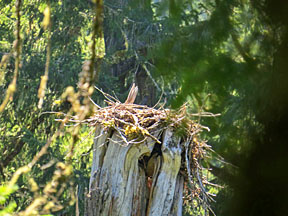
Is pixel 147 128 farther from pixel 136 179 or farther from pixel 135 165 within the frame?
pixel 136 179

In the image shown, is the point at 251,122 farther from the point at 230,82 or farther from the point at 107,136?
the point at 107,136

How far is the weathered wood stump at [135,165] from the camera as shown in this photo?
588cm

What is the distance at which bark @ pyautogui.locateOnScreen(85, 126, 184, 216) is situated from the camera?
589cm

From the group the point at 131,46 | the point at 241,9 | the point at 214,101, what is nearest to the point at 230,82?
the point at 214,101

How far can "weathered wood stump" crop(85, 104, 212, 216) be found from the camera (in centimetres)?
588

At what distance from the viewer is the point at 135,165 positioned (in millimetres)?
5969

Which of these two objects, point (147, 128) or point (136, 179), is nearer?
point (147, 128)

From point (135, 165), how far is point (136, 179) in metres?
0.15

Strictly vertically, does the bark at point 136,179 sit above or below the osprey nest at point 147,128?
below

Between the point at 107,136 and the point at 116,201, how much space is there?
0.68 meters

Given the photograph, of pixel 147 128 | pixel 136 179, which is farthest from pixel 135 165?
pixel 147 128

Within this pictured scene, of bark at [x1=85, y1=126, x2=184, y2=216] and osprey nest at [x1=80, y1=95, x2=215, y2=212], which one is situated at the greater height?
osprey nest at [x1=80, y1=95, x2=215, y2=212]

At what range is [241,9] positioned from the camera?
2084mm

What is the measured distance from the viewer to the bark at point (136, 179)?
19.3 ft
